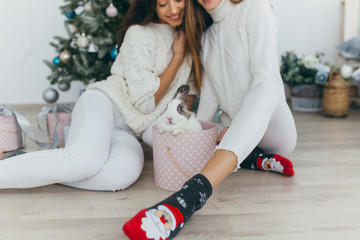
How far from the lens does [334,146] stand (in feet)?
5.70

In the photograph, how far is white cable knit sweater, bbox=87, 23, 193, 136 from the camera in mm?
1384

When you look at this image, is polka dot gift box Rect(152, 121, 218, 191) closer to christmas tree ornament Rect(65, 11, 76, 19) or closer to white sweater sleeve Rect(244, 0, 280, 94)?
white sweater sleeve Rect(244, 0, 280, 94)

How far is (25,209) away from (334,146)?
1.40 m

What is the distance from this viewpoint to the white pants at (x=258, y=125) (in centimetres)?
103

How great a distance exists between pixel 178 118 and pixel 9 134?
1.06 meters

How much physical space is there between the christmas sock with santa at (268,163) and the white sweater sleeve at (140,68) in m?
0.45

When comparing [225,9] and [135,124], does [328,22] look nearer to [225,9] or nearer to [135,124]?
[225,9]

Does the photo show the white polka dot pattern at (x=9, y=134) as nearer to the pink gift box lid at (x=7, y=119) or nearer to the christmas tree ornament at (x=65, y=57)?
the pink gift box lid at (x=7, y=119)

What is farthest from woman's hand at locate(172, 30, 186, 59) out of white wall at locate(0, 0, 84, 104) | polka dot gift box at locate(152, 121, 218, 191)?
white wall at locate(0, 0, 84, 104)

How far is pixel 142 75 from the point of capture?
1377mm

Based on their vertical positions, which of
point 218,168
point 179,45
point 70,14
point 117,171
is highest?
point 70,14

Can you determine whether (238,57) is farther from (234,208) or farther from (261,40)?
(234,208)

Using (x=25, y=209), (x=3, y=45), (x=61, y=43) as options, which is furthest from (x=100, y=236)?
(x=3, y=45)

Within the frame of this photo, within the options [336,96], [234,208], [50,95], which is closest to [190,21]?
[234,208]
